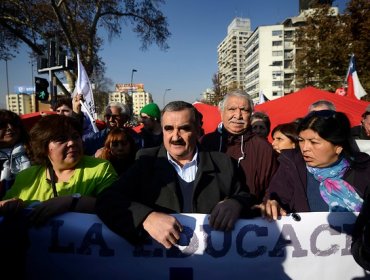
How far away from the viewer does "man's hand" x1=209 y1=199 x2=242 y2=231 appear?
1.76 metres

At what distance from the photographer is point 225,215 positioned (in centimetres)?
176

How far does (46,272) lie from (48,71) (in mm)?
7996

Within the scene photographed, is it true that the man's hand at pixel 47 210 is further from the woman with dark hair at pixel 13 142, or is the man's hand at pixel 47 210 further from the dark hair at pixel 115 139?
the dark hair at pixel 115 139

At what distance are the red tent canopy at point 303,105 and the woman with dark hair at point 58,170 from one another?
18.2 ft

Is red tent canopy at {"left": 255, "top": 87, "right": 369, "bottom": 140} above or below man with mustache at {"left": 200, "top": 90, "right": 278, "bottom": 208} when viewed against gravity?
above

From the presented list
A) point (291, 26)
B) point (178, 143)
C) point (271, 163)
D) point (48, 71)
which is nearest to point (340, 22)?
point (48, 71)

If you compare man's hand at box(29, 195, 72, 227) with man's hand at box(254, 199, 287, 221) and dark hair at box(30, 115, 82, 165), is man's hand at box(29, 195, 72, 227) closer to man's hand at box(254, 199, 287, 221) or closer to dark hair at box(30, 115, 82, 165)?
dark hair at box(30, 115, 82, 165)

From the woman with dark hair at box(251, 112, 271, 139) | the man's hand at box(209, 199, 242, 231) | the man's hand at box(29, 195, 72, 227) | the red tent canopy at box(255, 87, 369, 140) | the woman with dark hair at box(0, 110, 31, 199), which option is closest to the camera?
the man's hand at box(209, 199, 242, 231)

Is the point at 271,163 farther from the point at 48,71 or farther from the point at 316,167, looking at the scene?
the point at 48,71

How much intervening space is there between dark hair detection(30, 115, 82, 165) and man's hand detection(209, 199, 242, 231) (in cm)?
122

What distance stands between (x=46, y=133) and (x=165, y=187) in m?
1.00

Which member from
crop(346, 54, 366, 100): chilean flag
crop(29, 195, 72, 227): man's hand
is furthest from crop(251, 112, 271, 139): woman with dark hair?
crop(346, 54, 366, 100): chilean flag

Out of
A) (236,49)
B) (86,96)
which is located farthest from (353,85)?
(236,49)

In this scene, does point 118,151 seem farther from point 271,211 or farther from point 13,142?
point 271,211
